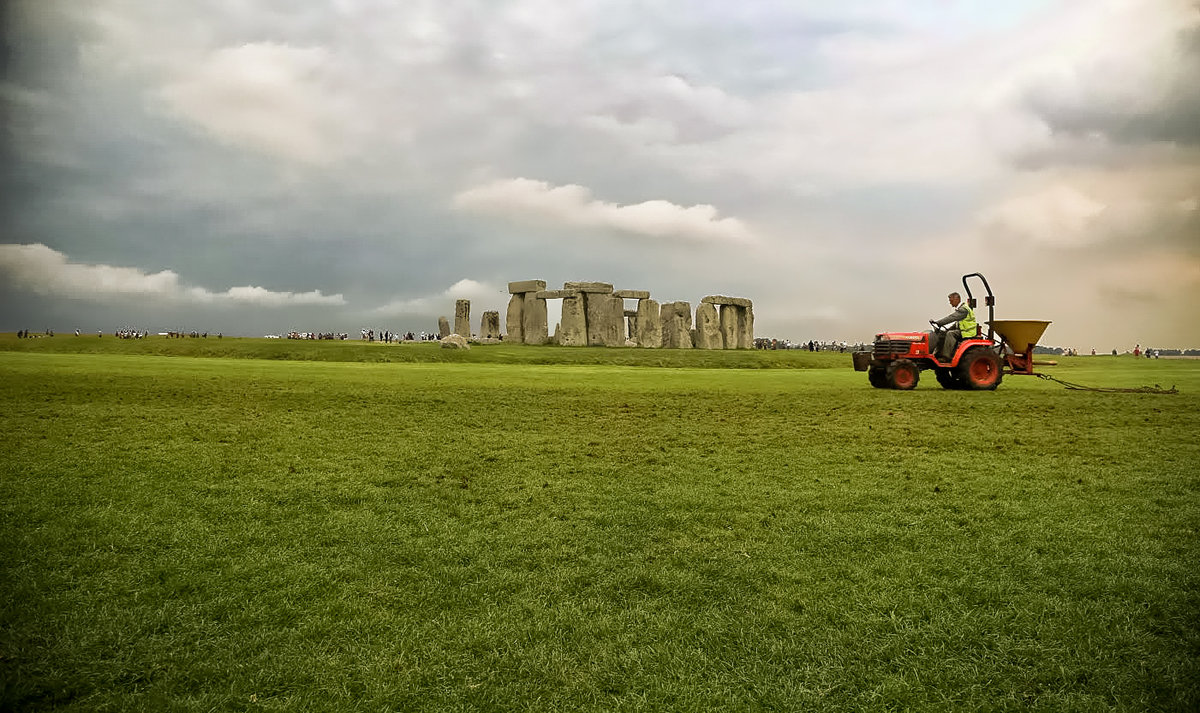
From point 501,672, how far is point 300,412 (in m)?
8.34

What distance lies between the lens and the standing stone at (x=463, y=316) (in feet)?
139

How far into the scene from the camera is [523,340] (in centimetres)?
4134

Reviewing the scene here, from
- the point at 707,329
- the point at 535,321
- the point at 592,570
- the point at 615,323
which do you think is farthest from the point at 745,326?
the point at 592,570

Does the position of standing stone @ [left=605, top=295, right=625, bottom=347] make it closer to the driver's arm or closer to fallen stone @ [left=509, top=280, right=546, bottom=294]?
fallen stone @ [left=509, top=280, right=546, bottom=294]

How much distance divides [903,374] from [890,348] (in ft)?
2.07

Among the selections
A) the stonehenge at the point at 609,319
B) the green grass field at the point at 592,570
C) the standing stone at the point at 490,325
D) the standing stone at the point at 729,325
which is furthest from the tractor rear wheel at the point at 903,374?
the standing stone at the point at 490,325

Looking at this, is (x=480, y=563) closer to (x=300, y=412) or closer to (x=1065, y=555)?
(x=1065, y=555)

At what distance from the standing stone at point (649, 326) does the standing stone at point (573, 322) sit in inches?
143

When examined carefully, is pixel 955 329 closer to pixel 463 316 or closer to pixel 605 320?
pixel 605 320

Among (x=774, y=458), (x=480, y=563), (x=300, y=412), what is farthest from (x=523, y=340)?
(x=480, y=563)

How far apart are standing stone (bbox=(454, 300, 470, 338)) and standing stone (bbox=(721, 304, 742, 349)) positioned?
52.6 feet

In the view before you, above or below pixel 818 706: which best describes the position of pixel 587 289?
above

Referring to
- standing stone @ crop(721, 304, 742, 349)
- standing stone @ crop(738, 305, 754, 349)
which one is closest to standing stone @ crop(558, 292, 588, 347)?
standing stone @ crop(721, 304, 742, 349)

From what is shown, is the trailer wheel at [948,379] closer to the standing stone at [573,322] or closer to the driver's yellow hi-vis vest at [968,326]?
the driver's yellow hi-vis vest at [968,326]
